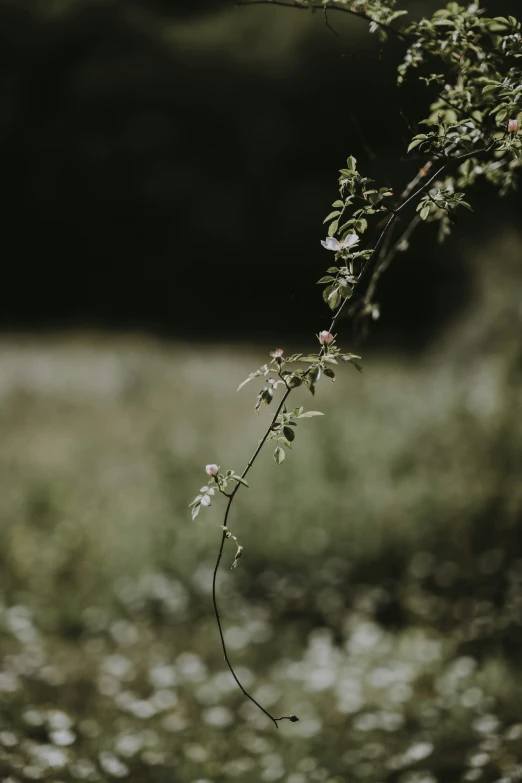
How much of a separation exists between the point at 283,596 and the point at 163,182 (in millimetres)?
7283

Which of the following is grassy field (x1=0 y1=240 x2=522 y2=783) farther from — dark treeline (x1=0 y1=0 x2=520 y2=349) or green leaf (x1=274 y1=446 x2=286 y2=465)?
dark treeline (x1=0 y1=0 x2=520 y2=349)

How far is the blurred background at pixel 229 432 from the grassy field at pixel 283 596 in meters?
0.02

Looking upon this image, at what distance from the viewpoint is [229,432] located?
18.6 feet

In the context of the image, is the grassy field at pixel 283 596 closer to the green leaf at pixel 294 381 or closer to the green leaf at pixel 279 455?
the green leaf at pixel 279 455

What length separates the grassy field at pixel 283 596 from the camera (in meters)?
2.64

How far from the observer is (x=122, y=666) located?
132 inches

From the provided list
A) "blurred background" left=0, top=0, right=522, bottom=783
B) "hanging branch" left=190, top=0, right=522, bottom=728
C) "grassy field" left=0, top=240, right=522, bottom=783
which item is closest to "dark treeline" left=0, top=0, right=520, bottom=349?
"blurred background" left=0, top=0, right=522, bottom=783

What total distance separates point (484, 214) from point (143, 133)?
15.6ft

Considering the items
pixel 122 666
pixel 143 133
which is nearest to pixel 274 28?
pixel 143 133

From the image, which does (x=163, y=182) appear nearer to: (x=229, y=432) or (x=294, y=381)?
(x=229, y=432)

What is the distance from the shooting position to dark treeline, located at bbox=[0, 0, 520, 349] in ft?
30.5

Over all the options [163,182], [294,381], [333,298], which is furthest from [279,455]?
[163,182]

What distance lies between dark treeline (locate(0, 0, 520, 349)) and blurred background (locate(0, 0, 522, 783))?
40 millimetres

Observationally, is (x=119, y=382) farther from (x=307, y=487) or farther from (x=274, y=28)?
(x=274, y=28)
